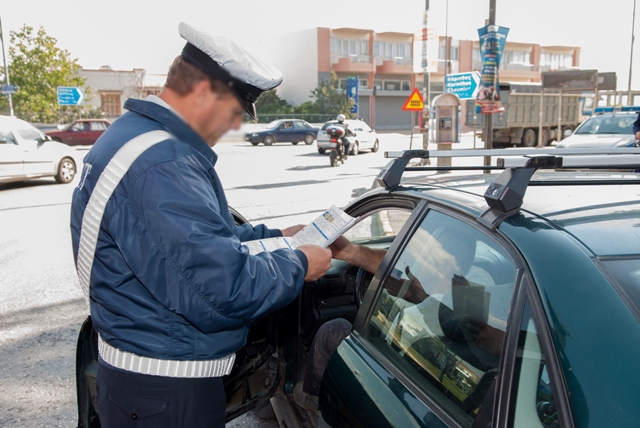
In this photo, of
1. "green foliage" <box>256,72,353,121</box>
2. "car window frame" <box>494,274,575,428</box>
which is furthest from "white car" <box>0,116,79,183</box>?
"green foliage" <box>256,72,353,121</box>

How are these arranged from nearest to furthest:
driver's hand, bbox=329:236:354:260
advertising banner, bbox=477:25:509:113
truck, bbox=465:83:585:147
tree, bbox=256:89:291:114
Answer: driver's hand, bbox=329:236:354:260, advertising banner, bbox=477:25:509:113, truck, bbox=465:83:585:147, tree, bbox=256:89:291:114

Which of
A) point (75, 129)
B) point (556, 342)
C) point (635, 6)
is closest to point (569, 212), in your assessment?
point (556, 342)

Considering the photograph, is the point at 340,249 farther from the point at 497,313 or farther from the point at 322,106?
the point at 322,106

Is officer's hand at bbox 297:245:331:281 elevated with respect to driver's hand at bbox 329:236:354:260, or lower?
elevated

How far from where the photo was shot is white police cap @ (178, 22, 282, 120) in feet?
5.39

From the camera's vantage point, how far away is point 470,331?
1.71 metres

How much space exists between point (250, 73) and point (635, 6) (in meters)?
43.5

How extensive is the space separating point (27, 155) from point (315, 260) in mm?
12880

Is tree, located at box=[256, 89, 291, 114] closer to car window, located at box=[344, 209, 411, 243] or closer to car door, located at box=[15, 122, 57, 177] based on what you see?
car door, located at box=[15, 122, 57, 177]

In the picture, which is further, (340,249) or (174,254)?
(340,249)

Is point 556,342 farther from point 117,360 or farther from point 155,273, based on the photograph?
point 117,360

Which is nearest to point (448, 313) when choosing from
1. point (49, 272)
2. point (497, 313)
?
point (497, 313)

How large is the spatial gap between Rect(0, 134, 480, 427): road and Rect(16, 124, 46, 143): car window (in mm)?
1135

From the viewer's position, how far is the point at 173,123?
66.6 inches
